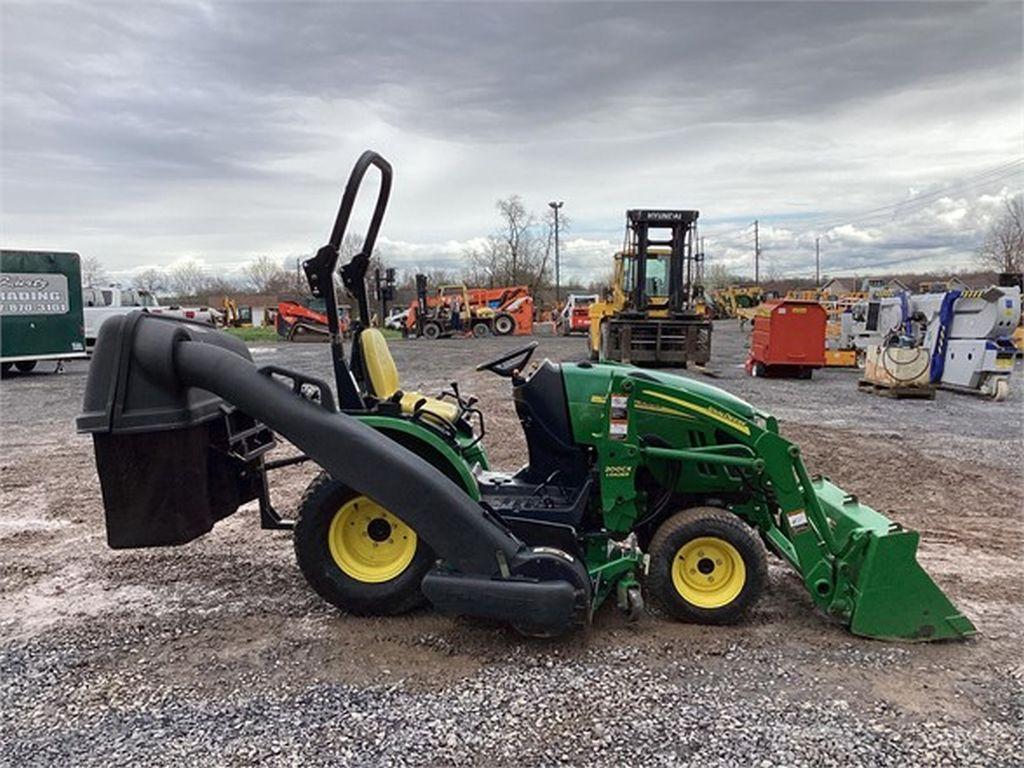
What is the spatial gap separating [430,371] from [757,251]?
216ft

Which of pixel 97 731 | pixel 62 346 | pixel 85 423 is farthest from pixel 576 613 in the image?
pixel 62 346

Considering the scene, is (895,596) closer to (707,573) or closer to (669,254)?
(707,573)

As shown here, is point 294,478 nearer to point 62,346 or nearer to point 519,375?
point 519,375

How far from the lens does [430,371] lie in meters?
15.5

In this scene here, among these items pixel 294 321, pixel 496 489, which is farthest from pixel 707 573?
pixel 294 321

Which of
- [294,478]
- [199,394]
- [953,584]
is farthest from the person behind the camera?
[294,478]

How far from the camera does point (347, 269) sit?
382 centimetres

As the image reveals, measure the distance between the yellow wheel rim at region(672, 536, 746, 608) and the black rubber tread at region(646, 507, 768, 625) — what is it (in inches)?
1.0

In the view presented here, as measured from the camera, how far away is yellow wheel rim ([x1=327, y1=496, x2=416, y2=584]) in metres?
3.51

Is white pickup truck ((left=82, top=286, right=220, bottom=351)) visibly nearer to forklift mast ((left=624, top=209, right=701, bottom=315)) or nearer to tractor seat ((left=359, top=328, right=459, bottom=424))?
forklift mast ((left=624, top=209, right=701, bottom=315))

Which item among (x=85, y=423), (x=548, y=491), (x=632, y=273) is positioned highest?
(x=632, y=273)

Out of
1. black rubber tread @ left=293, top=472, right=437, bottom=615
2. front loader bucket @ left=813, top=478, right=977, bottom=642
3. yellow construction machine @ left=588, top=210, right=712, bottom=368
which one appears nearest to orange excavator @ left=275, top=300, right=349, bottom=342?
yellow construction machine @ left=588, top=210, right=712, bottom=368

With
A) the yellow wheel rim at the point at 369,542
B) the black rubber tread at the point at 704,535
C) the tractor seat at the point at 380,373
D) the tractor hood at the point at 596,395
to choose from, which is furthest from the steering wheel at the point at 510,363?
the black rubber tread at the point at 704,535

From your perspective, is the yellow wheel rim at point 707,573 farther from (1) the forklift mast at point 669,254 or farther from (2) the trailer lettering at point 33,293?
(2) the trailer lettering at point 33,293
